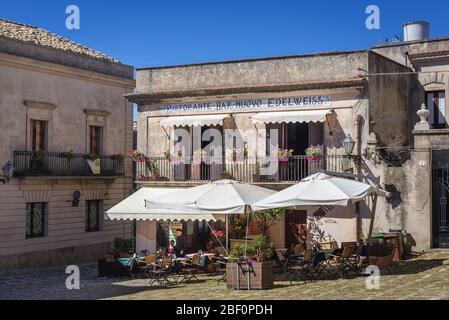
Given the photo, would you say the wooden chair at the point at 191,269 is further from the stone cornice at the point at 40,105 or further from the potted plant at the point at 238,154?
the stone cornice at the point at 40,105

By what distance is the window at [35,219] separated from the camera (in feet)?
83.5

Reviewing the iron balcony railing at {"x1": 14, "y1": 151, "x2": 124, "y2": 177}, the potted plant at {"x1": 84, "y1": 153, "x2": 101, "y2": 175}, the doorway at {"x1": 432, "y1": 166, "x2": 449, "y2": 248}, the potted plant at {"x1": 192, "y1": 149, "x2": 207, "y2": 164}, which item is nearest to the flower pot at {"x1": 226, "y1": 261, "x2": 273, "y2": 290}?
the doorway at {"x1": 432, "y1": 166, "x2": 449, "y2": 248}

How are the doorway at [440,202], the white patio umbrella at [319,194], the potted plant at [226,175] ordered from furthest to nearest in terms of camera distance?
the potted plant at [226,175] < the doorway at [440,202] < the white patio umbrella at [319,194]

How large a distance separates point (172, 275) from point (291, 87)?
7.50 metres

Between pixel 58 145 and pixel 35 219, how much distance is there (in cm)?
321

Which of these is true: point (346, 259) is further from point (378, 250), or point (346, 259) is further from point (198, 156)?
point (198, 156)

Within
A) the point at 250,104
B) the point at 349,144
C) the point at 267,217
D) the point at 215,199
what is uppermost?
the point at 250,104

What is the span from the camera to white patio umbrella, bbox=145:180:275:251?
15594 mm

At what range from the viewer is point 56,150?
87.9ft

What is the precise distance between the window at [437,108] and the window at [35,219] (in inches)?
617

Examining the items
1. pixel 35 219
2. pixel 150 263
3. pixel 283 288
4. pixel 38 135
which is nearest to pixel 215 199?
pixel 283 288

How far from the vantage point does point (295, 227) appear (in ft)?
72.1

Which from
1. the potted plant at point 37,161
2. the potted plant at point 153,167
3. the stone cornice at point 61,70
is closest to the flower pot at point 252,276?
the potted plant at point 153,167

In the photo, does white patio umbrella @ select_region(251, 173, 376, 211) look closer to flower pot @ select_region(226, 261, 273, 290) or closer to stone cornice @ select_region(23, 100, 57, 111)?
flower pot @ select_region(226, 261, 273, 290)
